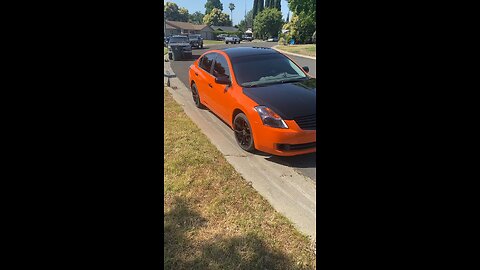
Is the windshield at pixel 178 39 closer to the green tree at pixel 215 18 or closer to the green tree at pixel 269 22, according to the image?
the green tree at pixel 269 22

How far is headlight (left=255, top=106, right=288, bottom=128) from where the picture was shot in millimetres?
3602

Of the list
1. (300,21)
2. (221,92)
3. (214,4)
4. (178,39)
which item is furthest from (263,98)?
(214,4)

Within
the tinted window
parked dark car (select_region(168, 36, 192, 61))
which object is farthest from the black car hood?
parked dark car (select_region(168, 36, 192, 61))

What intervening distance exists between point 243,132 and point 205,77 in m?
1.84

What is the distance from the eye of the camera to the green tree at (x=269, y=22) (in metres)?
52.0

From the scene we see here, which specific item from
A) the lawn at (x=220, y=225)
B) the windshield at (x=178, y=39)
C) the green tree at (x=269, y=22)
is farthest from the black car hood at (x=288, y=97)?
the green tree at (x=269, y=22)

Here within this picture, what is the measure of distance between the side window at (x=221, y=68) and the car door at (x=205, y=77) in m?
0.15

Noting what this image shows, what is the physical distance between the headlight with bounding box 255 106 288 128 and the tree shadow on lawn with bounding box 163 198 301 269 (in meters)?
1.51

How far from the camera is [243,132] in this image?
13.7 ft

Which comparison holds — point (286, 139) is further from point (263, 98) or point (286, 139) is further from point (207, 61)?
A: point (207, 61)
